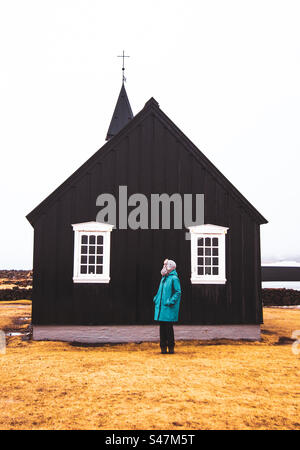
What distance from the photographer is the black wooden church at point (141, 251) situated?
11477 millimetres

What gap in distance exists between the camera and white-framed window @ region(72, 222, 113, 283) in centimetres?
1155

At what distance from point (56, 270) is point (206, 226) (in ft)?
14.6

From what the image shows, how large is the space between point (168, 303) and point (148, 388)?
2947 mm

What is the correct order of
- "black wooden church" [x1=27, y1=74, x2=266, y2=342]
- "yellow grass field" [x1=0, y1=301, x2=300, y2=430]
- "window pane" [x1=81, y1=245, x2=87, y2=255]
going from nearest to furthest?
1. "yellow grass field" [x1=0, y1=301, x2=300, y2=430]
2. "black wooden church" [x1=27, y1=74, x2=266, y2=342]
3. "window pane" [x1=81, y1=245, x2=87, y2=255]

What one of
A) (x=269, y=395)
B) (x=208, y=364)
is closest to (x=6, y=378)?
(x=208, y=364)

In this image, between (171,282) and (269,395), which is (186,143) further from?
(269,395)

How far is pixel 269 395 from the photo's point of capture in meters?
6.62

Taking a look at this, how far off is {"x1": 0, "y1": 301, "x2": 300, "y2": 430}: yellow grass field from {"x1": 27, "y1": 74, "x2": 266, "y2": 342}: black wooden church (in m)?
0.98

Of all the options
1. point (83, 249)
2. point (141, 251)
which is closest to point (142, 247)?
point (141, 251)

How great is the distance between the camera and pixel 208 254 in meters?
12.2

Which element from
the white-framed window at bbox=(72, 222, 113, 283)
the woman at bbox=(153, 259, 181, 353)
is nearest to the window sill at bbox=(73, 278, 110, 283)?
the white-framed window at bbox=(72, 222, 113, 283)

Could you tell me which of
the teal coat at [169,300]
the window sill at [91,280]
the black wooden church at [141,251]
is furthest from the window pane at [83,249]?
the teal coat at [169,300]

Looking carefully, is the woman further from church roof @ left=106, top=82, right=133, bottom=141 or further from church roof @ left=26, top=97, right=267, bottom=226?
church roof @ left=106, top=82, right=133, bottom=141

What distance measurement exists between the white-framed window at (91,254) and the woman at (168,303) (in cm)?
229
